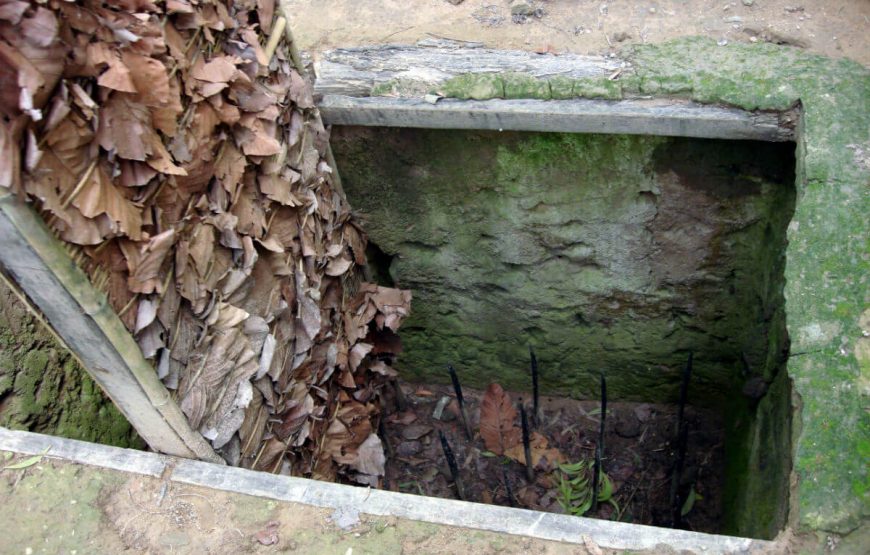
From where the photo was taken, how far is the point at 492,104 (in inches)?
102

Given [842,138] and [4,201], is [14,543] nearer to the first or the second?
[4,201]

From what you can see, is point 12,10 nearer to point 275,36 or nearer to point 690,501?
point 275,36

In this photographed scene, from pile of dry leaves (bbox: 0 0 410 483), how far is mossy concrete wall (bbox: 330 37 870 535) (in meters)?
0.71

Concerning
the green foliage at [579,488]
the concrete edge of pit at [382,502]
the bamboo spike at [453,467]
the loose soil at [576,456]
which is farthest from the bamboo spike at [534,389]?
the concrete edge of pit at [382,502]

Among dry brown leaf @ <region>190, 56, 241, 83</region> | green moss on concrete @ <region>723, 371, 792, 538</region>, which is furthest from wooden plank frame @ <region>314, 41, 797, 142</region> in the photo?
green moss on concrete @ <region>723, 371, 792, 538</region>

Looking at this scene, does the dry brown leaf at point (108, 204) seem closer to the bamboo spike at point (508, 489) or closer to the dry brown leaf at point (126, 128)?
the dry brown leaf at point (126, 128)

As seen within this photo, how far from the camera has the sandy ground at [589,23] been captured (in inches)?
105

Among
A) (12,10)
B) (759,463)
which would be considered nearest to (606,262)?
(759,463)

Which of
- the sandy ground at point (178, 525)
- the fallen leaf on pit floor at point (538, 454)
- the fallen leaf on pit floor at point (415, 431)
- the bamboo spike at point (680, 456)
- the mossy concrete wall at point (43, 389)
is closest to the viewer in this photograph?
the sandy ground at point (178, 525)

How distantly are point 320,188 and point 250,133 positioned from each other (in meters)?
0.53

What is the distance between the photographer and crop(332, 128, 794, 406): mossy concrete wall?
269cm

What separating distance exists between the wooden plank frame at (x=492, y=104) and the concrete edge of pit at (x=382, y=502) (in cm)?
130

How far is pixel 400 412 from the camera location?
3.67 meters

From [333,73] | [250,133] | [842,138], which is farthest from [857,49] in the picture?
[250,133]
